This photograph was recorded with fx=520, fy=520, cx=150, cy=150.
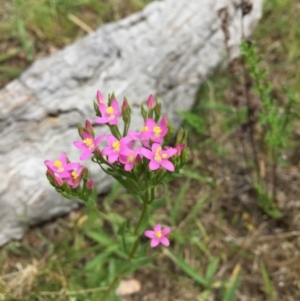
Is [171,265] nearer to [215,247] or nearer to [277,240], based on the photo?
[215,247]

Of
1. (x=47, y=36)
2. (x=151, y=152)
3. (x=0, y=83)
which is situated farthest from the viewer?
(x=47, y=36)

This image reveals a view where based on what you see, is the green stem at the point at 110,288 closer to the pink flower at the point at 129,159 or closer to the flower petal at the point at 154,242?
the flower petal at the point at 154,242

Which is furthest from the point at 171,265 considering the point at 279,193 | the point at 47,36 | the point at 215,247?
the point at 47,36

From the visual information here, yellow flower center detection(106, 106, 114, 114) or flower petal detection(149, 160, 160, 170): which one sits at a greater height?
yellow flower center detection(106, 106, 114, 114)

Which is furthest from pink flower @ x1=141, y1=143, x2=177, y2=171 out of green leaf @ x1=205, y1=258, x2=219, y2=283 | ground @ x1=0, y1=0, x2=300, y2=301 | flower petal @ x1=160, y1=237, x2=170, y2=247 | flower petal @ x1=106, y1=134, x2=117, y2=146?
green leaf @ x1=205, y1=258, x2=219, y2=283

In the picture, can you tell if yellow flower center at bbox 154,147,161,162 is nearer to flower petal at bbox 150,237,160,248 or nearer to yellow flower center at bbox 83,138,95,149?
yellow flower center at bbox 83,138,95,149

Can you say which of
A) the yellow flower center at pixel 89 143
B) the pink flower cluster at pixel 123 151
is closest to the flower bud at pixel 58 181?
the pink flower cluster at pixel 123 151

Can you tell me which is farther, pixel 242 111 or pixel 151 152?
pixel 242 111
